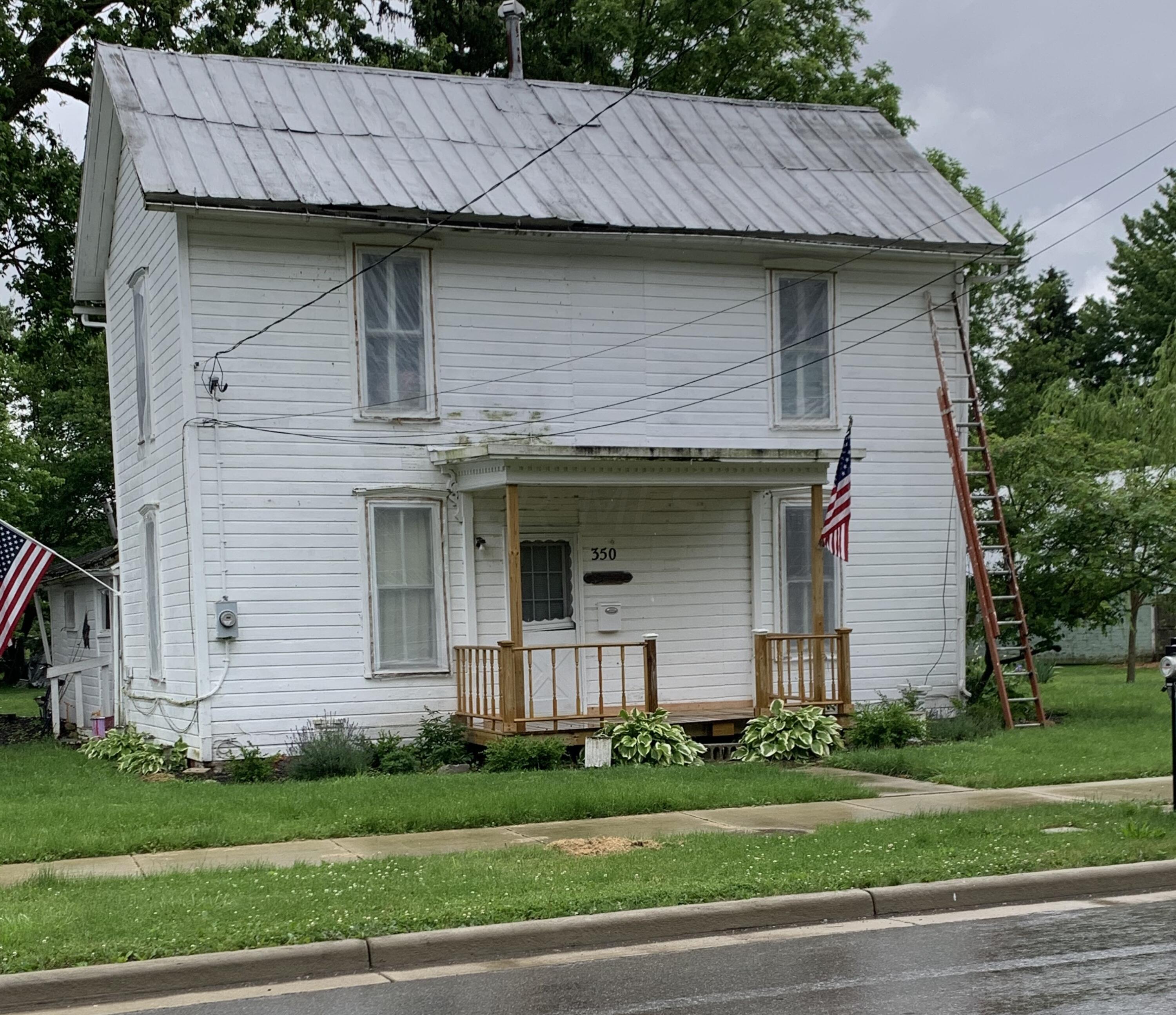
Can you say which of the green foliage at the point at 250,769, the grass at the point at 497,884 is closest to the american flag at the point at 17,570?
the green foliage at the point at 250,769

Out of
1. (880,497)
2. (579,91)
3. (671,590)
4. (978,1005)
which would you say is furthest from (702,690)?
(978,1005)

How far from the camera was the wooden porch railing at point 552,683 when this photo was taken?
15.7m

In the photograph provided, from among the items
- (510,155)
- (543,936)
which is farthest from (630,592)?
(543,936)

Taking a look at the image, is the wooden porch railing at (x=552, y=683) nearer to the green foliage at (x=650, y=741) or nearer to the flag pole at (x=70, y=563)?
the green foliage at (x=650, y=741)

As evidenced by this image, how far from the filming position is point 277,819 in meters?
11.8

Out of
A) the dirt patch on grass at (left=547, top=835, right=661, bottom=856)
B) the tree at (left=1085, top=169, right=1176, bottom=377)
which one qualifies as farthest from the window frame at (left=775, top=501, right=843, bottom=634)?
the tree at (left=1085, top=169, right=1176, bottom=377)

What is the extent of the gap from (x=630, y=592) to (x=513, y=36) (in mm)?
8459

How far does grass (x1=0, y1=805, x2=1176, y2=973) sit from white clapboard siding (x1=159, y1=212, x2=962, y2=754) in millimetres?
6528

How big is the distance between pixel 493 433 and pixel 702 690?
4133mm

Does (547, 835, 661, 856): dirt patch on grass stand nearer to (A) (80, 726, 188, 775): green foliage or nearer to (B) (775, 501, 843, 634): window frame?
(A) (80, 726, 188, 775): green foliage

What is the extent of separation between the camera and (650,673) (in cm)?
1619

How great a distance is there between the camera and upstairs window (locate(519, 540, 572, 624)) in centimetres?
1756

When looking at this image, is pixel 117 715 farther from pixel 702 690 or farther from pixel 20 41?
pixel 20 41

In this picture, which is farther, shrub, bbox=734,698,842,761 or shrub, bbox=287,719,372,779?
shrub, bbox=734,698,842,761
